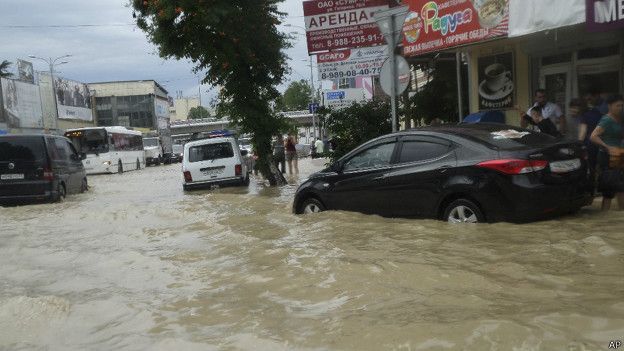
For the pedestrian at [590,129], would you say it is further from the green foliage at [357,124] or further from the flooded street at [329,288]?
the green foliage at [357,124]

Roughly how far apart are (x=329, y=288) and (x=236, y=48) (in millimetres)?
12855

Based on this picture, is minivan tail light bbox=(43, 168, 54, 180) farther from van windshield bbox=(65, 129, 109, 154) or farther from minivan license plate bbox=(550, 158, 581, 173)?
van windshield bbox=(65, 129, 109, 154)

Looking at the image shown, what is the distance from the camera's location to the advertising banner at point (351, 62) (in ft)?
46.4

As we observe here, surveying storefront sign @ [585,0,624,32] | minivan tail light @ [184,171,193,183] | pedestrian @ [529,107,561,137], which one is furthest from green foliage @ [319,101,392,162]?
storefront sign @ [585,0,624,32]

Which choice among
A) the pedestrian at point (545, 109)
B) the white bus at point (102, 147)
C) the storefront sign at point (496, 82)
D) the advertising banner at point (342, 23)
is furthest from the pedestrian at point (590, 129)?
the white bus at point (102, 147)

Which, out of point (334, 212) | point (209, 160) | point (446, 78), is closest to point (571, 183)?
point (334, 212)

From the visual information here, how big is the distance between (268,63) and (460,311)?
14503mm

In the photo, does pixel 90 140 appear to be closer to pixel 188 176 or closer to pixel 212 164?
pixel 188 176

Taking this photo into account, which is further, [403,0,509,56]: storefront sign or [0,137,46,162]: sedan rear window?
[0,137,46,162]: sedan rear window

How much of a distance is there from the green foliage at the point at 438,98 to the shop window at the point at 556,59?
3619 mm

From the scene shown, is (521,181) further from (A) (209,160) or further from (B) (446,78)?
(A) (209,160)

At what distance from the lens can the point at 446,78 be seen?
16.5 metres

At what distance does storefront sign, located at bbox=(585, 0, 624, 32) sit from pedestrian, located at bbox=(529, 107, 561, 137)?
170 centimetres

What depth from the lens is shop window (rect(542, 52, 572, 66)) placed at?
12.3 meters
